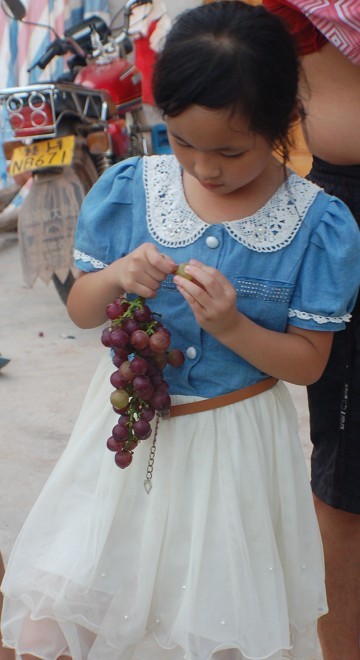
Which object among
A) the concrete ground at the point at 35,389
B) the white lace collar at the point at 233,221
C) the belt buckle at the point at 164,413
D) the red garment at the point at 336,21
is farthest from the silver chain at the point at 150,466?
the concrete ground at the point at 35,389

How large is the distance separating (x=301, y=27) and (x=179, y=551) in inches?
42.1

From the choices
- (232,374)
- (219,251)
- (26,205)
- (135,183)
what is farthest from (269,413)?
(26,205)

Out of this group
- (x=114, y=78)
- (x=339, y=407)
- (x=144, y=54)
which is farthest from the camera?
(x=144, y=54)

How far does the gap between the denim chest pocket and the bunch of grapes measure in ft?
0.50

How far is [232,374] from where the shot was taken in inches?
70.3

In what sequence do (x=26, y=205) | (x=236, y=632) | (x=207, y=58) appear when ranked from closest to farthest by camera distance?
(x=207, y=58), (x=236, y=632), (x=26, y=205)

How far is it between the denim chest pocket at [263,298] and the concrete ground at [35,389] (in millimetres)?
1275

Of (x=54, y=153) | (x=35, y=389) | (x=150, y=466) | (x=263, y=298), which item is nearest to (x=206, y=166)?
(x=263, y=298)

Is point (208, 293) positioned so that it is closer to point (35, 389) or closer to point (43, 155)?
point (35, 389)

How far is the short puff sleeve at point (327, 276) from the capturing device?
1.71 metres

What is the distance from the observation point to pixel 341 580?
2303mm

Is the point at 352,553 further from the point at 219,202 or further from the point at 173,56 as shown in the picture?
the point at 173,56

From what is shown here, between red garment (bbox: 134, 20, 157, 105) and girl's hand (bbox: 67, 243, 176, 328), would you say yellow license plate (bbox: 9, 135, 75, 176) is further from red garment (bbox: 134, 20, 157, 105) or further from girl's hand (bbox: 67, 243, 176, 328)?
girl's hand (bbox: 67, 243, 176, 328)

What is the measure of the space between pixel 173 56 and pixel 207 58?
66mm
